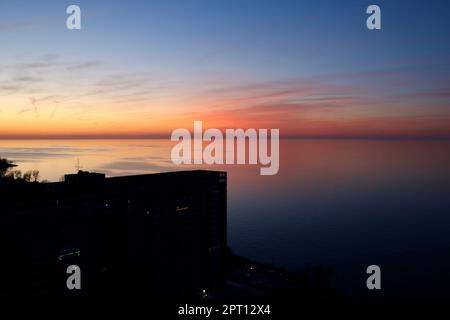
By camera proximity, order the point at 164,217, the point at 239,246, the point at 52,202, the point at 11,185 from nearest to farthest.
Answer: the point at 52,202
the point at 11,185
the point at 164,217
the point at 239,246

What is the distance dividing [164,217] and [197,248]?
44.7 ft

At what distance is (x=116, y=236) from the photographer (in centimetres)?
7081

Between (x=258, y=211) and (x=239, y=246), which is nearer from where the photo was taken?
(x=239, y=246)

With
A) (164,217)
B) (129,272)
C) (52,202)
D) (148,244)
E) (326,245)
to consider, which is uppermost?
(52,202)

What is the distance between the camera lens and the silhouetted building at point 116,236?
5425 centimetres

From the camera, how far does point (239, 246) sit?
5773 inches

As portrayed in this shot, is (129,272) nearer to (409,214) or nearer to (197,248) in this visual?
(197,248)

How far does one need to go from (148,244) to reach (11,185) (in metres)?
29.5

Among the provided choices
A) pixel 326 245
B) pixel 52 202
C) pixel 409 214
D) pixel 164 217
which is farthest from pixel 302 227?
pixel 52 202

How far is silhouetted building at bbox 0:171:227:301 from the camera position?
178 feet

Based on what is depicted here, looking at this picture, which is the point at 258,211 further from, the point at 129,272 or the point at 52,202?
the point at 52,202

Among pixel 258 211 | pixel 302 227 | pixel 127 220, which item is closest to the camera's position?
pixel 127 220
